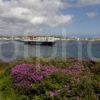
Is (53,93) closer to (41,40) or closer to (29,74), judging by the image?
(29,74)

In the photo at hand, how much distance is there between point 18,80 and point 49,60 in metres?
3.69

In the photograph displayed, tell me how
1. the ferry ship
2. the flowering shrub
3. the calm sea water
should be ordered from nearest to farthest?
the flowering shrub < the calm sea water < the ferry ship

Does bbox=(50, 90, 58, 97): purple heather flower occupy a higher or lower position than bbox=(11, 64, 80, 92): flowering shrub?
lower

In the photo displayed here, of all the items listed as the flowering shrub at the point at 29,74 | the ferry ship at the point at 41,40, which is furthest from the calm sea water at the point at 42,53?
the ferry ship at the point at 41,40

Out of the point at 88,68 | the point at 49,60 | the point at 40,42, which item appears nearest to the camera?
the point at 88,68

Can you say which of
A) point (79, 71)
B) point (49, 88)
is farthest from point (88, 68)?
point (49, 88)

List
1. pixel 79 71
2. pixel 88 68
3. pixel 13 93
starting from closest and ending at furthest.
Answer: pixel 13 93 → pixel 79 71 → pixel 88 68

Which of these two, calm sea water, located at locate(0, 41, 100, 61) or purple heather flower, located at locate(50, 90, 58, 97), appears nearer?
purple heather flower, located at locate(50, 90, 58, 97)

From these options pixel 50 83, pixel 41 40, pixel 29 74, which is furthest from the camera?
pixel 41 40

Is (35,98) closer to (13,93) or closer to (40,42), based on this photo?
(13,93)

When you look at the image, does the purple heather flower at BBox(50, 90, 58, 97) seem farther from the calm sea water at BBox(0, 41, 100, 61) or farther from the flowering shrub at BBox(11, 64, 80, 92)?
the calm sea water at BBox(0, 41, 100, 61)

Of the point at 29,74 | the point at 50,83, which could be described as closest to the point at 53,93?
the point at 50,83

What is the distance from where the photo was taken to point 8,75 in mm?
18312

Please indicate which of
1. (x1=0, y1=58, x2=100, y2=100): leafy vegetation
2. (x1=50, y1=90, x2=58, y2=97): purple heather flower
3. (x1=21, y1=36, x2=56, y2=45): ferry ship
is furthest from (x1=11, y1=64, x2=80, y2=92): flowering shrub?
(x1=21, y1=36, x2=56, y2=45): ferry ship
